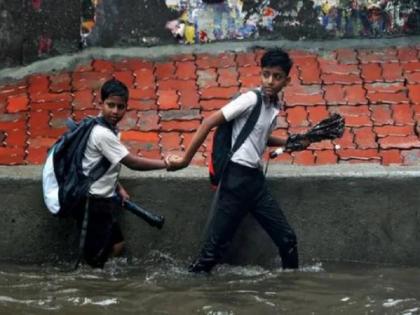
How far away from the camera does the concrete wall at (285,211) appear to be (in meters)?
5.71

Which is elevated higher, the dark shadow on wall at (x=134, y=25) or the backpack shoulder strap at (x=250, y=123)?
the dark shadow on wall at (x=134, y=25)

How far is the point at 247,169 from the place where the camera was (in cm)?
530

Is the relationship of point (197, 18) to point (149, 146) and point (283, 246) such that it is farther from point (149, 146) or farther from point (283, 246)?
point (283, 246)

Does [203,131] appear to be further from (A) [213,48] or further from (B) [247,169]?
(A) [213,48]

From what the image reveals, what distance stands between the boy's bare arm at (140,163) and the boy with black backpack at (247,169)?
8 cm

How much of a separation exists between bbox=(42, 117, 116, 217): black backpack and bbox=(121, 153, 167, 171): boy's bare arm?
5.5 inches

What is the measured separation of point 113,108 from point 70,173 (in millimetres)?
525

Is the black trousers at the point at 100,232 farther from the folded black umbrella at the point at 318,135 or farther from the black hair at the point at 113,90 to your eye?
the folded black umbrella at the point at 318,135

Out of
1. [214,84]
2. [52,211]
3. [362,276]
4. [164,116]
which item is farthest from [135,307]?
[214,84]

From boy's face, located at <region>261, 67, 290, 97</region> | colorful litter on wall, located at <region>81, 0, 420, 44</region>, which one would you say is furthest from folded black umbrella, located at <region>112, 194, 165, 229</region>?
colorful litter on wall, located at <region>81, 0, 420, 44</region>

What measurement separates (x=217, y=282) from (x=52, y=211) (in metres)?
1.21

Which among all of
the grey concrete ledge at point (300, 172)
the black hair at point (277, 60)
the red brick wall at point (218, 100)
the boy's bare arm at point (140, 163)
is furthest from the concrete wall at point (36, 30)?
the black hair at point (277, 60)

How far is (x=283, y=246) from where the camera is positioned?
5453 mm

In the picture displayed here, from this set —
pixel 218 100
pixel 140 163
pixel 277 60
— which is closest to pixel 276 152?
pixel 277 60
